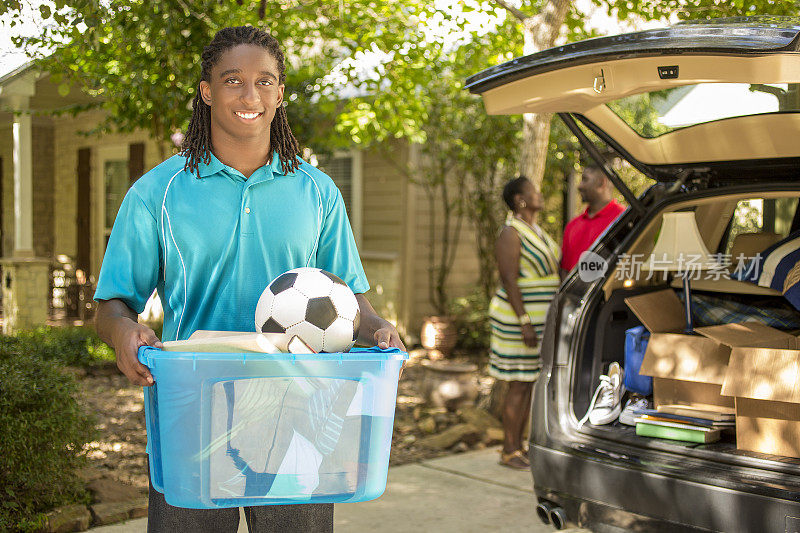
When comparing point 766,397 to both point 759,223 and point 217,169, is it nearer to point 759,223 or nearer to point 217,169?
point 759,223

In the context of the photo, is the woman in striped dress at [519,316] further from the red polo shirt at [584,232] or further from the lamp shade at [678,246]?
the lamp shade at [678,246]

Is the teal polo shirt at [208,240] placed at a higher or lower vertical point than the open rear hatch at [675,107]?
lower

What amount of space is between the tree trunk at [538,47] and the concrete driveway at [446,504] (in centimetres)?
214

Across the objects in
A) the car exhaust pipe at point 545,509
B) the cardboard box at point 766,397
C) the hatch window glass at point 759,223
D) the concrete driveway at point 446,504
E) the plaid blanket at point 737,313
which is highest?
the hatch window glass at point 759,223

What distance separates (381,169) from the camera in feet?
35.0

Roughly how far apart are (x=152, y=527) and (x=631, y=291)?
2533 mm

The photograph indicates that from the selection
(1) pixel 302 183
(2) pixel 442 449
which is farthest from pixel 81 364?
(1) pixel 302 183

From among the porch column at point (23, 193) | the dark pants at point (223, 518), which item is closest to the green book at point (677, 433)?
the dark pants at point (223, 518)

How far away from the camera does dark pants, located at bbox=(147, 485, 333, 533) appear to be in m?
2.16

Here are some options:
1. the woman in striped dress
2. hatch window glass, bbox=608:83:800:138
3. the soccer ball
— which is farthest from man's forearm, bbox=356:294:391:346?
the woman in striped dress

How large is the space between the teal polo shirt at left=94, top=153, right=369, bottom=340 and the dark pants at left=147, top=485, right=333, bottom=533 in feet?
1.45

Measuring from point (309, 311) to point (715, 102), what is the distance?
2.26m

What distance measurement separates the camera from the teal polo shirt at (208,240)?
7.02 feet

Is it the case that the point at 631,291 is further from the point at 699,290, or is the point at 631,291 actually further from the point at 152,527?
the point at 152,527
